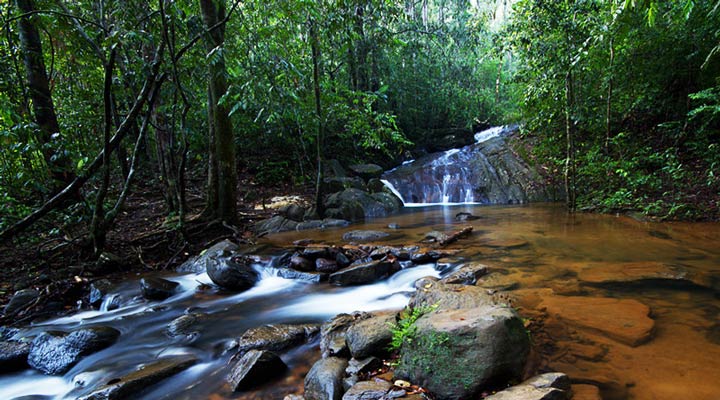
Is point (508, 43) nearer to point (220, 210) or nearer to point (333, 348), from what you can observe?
point (220, 210)

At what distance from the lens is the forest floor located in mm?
4973

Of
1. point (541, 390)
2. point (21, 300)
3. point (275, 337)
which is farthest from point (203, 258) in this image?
point (541, 390)

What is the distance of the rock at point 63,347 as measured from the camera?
137 inches

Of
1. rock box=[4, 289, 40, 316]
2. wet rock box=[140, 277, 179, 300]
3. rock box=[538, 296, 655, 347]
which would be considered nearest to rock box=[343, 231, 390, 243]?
wet rock box=[140, 277, 179, 300]

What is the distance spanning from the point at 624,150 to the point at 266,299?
1091cm

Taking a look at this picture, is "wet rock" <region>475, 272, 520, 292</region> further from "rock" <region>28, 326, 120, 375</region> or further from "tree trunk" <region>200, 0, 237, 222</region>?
"tree trunk" <region>200, 0, 237, 222</region>

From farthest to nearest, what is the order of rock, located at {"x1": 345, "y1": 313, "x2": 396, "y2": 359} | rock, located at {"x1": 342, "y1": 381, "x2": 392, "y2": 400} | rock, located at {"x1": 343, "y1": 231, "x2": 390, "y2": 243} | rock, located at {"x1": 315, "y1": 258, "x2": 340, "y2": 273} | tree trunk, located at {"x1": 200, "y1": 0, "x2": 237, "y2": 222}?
1. rock, located at {"x1": 343, "y1": 231, "x2": 390, "y2": 243}
2. tree trunk, located at {"x1": 200, "y1": 0, "x2": 237, "y2": 222}
3. rock, located at {"x1": 315, "y1": 258, "x2": 340, "y2": 273}
4. rock, located at {"x1": 345, "y1": 313, "x2": 396, "y2": 359}
5. rock, located at {"x1": 342, "y1": 381, "x2": 392, "y2": 400}

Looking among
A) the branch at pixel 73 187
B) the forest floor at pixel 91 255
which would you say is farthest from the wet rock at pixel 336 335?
the branch at pixel 73 187

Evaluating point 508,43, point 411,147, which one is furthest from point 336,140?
point 508,43

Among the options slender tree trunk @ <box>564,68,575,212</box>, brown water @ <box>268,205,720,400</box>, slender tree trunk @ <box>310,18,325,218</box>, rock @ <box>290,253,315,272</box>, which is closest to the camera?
brown water @ <box>268,205,720,400</box>

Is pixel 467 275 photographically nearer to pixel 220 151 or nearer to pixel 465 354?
pixel 465 354

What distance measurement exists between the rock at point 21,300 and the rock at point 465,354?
4.84 meters

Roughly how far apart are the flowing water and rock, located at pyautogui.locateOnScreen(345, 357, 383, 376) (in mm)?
528

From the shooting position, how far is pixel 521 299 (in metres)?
3.84
